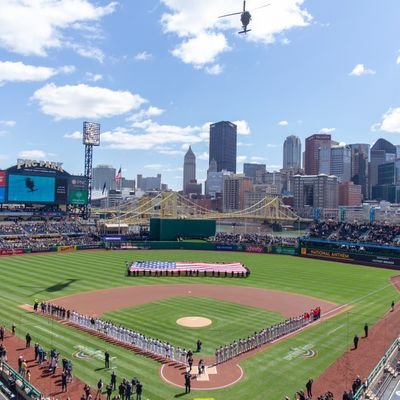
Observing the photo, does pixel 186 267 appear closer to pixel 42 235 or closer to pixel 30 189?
pixel 42 235

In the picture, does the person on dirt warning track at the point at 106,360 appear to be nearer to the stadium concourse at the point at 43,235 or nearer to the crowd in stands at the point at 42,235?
the stadium concourse at the point at 43,235

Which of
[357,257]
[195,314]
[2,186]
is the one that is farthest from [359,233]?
[2,186]

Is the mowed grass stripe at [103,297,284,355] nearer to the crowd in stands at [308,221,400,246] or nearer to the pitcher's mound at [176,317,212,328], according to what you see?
the pitcher's mound at [176,317,212,328]

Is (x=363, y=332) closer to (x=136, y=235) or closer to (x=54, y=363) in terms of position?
(x=54, y=363)

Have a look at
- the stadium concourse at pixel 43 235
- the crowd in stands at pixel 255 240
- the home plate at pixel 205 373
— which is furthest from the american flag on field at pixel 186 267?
the home plate at pixel 205 373

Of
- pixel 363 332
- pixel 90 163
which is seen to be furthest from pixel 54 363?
pixel 90 163

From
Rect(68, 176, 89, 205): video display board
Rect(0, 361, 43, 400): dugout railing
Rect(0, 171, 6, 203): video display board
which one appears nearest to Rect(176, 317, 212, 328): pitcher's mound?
Rect(0, 361, 43, 400): dugout railing
